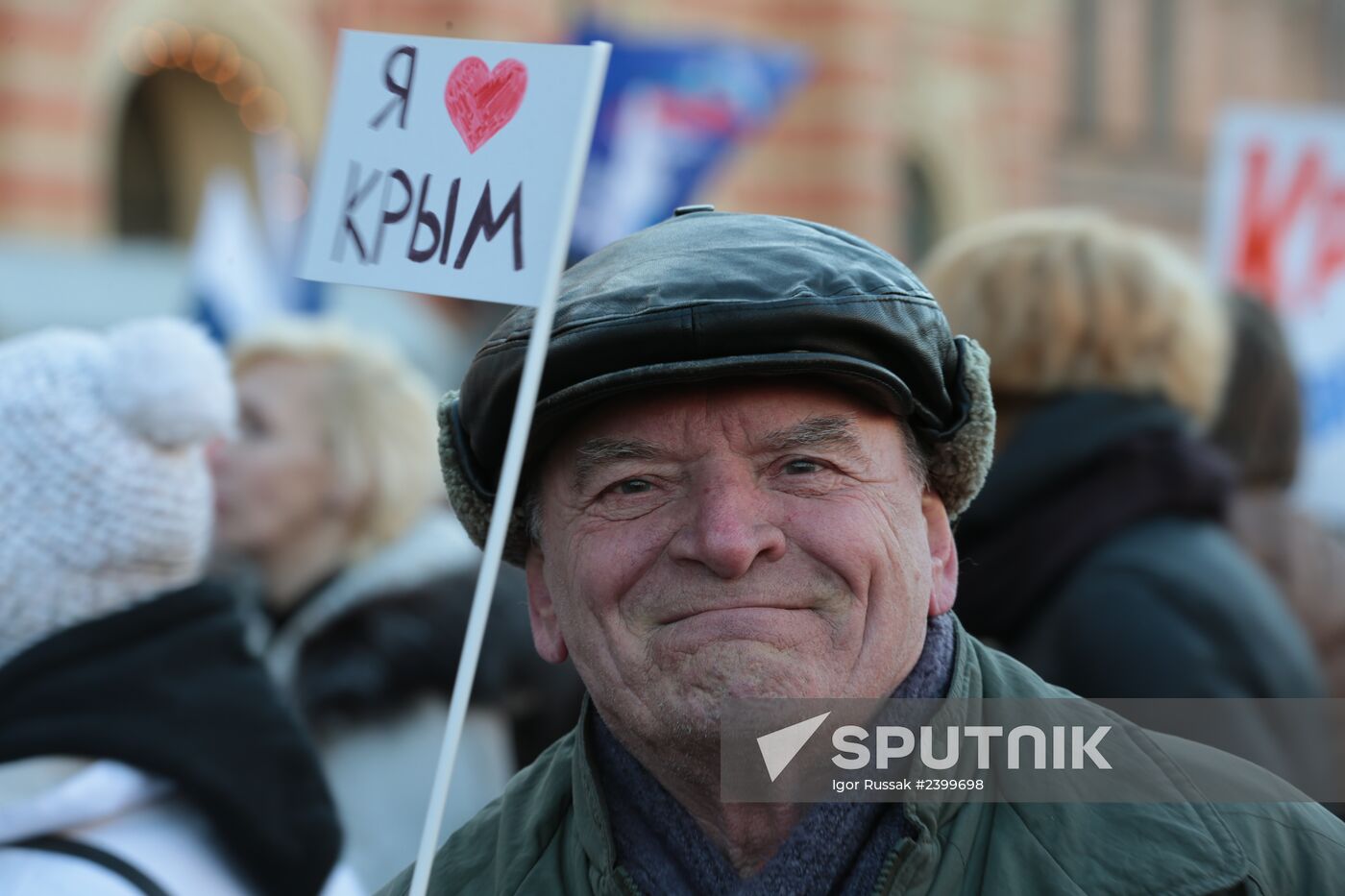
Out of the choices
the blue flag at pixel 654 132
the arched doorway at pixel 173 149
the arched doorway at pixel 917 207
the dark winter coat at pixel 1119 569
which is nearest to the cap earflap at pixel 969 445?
the dark winter coat at pixel 1119 569

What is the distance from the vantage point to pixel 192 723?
1970mm

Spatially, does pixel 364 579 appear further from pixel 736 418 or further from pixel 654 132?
pixel 654 132

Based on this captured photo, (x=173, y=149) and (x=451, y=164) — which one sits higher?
(x=451, y=164)

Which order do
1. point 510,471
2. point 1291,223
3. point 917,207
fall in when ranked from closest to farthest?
point 510,471 → point 1291,223 → point 917,207

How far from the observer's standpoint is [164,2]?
1180 centimetres

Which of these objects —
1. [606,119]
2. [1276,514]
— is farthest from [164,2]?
[1276,514]

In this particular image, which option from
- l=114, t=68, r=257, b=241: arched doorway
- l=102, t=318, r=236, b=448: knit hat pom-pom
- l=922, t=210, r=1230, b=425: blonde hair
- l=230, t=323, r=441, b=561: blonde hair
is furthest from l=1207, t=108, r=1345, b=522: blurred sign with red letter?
l=114, t=68, r=257, b=241: arched doorway

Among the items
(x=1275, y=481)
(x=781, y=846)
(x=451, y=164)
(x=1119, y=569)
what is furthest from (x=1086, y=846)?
(x=1275, y=481)

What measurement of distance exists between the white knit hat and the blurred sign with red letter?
3.90 metres

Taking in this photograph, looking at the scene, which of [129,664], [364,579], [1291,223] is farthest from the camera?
[1291,223]

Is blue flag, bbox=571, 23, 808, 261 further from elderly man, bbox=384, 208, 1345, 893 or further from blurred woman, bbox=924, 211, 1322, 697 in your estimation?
elderly man, bbox=384, 208, 1345, 893

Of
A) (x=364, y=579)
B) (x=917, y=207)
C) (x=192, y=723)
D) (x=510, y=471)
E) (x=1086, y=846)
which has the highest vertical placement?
(x=510, y=471)

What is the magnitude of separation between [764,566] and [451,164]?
0.43m

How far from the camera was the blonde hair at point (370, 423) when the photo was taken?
3502 millimetres
